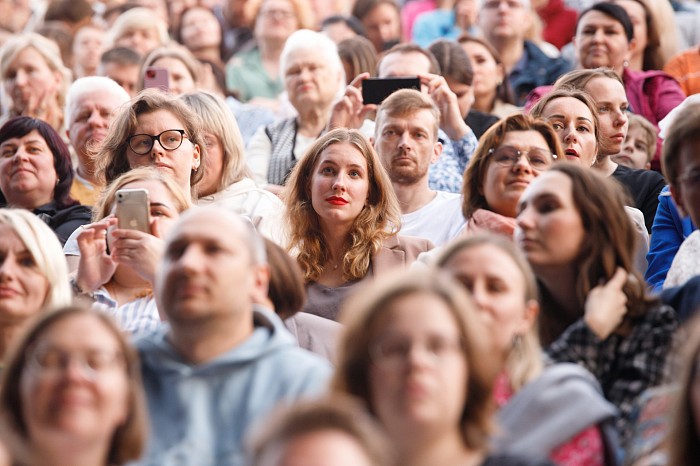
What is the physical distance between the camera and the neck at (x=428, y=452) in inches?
92.9

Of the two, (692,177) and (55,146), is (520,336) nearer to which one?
(692,177)

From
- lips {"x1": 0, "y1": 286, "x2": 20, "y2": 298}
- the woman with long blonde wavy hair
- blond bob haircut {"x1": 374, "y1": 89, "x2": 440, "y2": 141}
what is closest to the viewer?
lips {"x1": 0, "y1": 286, "x2": 20, "y2": 298}

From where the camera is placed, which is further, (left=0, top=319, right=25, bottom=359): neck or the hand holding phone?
the hand holding phone

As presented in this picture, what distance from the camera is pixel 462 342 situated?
2.43 metres

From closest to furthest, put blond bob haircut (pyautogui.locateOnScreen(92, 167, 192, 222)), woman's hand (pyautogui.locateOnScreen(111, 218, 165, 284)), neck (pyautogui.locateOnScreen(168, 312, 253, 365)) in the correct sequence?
neck (pyautogui.locateOnScreen(168, 312, 253, 365)) → woman's hand (pyautogui.locateOnScreen(111, 218, 165, 284)) → blond bob haircut (pyautogui.locateOnScreen(92, 167, 192, 222))

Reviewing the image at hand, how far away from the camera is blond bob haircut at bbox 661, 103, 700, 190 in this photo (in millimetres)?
3287

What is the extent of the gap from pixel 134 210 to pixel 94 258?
240 mm

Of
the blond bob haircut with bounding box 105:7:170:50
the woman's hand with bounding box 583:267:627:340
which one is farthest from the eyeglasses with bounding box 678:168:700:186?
the blond bob haircut with bounding box 105:7:170:50

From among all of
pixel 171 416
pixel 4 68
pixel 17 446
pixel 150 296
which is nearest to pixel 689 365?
pixel 171 416

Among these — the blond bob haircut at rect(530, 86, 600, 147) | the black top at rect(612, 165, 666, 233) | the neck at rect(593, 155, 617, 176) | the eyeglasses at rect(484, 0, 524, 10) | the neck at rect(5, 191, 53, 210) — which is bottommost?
the neck at rect(5, 191, 53, 210)

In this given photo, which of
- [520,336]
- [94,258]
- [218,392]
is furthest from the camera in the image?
[94,258]

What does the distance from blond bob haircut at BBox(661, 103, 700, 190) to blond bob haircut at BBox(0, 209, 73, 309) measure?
1886mm

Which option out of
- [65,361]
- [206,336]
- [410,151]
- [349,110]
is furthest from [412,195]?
[65,361]

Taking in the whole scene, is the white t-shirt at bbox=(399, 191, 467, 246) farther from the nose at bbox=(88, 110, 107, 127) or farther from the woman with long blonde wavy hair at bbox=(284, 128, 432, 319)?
the nose at bbox=(88, 110, 107, 127)
